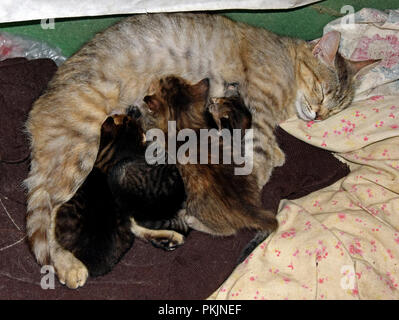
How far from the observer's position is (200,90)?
6.73 ft

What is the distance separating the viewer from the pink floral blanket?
1.91 metres

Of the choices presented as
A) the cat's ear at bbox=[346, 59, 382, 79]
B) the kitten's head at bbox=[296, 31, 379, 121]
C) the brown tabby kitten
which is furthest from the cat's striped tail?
the cat's ear at bbox=[346, 59, 382, 79]

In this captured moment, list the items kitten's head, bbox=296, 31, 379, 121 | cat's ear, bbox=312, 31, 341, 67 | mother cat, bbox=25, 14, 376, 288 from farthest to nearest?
kitten's head, bbox=296, 31, 379, 121
cat's ear, bbox=312, 31, 341, 67
mother cat, bbox=25, 14, 376, 288

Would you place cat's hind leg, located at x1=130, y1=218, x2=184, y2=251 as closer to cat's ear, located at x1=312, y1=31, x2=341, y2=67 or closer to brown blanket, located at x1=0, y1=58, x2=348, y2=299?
brown blanket, located at x1=0, y1=58, x2=348, y2=299

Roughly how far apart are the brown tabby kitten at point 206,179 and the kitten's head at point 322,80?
0.40 m

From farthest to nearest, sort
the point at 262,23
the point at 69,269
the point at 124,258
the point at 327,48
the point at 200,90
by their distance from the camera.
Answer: the point at 262,23, the point at 327,48, the point at 200,90, the point at 124,258, the point at 69,269

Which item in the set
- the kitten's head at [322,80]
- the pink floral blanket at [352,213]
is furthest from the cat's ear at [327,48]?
the pink floral blanket at [352,213]

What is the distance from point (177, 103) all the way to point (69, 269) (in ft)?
2.41

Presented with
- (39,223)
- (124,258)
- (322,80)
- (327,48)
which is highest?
(327,48)

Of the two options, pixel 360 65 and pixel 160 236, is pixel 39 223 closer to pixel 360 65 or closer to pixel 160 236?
pixel 160 236

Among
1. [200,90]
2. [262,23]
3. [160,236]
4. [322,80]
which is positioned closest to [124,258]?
[160,236]

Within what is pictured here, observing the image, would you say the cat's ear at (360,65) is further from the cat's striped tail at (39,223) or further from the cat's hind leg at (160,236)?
the cat's striped tail at (39,223)

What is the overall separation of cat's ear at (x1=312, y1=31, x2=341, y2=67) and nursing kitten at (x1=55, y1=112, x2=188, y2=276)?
2.83 feet
